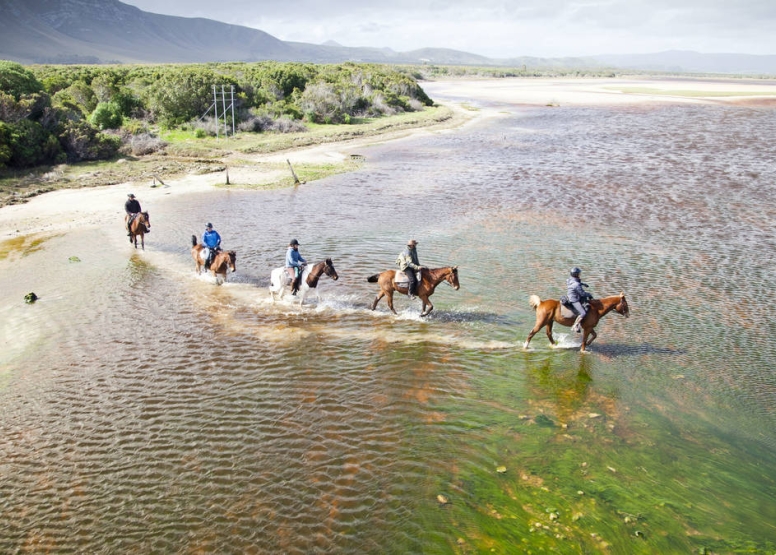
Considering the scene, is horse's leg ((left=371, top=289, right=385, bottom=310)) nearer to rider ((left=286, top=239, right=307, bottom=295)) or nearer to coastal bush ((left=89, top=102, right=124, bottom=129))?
rider ((left=286, top=239, right=307, bottom=295))

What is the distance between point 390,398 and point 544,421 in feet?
11.2

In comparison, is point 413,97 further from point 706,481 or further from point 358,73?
point 706,481

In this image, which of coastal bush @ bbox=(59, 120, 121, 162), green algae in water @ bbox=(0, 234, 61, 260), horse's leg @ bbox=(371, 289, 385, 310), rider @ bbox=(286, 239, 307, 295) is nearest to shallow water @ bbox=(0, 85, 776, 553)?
horse's leg @ bbox=(371, 289, 385, 310)

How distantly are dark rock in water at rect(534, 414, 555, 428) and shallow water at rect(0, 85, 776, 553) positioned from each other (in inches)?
2.9

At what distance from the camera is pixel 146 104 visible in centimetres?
5159

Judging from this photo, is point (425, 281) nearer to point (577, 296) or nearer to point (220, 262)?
point (577, 296)

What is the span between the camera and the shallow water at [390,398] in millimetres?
8742

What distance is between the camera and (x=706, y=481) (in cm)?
962

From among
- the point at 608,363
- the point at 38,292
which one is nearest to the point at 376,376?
the point at 608,363

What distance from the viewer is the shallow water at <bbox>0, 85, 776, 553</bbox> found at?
28.7 ft

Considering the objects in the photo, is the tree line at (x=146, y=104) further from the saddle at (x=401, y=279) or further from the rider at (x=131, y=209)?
the saddle at (x=401, y=279)

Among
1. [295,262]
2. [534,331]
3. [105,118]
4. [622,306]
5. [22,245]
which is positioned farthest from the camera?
[105,118]

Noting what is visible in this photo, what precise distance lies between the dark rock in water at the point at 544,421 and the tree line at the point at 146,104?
34055 millimetres

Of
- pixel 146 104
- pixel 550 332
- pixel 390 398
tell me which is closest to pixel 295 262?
pixel 390 398
